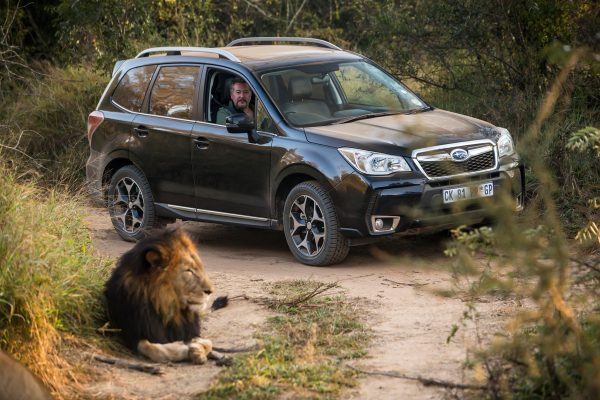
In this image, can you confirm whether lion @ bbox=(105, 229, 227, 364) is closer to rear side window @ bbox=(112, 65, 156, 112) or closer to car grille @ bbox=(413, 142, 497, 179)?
car grille @ bbox=(413, 142, 497, 179)

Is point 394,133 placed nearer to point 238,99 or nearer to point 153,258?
point 238,99

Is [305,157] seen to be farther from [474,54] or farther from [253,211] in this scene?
[474,54]

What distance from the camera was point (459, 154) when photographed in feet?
32.4

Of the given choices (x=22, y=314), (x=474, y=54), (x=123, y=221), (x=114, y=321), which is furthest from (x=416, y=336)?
(x=474, y=54)

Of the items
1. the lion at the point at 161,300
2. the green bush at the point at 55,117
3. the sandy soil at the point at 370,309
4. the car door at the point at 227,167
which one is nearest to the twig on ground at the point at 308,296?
the sandy soil at the point at 370,309

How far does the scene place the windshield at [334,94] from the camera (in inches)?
416

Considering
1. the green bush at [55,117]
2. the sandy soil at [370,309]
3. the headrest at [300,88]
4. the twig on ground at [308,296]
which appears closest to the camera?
the sandy soil at [370,309]

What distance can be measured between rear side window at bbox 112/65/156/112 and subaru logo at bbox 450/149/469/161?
11.0ft

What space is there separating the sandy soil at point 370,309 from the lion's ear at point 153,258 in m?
0.58

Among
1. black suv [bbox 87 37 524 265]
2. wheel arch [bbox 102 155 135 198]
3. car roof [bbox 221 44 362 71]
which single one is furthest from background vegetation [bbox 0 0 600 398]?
car roof [bbox 221 44 362 71]

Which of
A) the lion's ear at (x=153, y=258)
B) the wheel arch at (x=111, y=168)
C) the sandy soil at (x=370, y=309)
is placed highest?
the lion's ear at (x=153, y=258)

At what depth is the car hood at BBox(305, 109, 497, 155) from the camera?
9773 millimetres

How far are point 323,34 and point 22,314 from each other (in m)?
12.8

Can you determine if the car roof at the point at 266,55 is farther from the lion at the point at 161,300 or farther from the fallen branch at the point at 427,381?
the fallen branch at the point at 427,381
